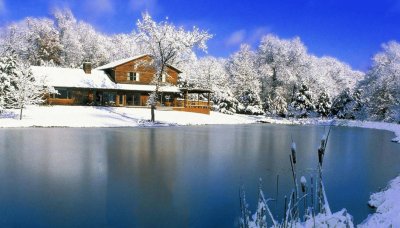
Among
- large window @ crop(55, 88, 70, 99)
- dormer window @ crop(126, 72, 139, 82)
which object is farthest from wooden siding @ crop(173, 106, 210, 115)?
large window @ crop(55, 88, 70, 99)

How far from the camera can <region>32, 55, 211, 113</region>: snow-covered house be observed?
154 ft

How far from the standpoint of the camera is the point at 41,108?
1599 inches

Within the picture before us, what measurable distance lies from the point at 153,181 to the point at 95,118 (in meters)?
26.6

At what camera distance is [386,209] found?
7.83m

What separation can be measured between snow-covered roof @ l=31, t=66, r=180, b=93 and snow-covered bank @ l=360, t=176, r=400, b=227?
41622 mm

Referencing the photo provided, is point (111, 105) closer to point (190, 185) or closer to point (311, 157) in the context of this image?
point (311, 157)

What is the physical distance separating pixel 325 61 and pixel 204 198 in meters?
102

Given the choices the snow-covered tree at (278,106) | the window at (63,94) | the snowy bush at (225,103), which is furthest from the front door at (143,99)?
the snow-covered tree at (278,106)

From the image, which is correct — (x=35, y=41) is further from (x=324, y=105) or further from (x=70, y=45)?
(x=324, y=105)

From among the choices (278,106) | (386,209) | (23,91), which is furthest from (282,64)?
(386,209)

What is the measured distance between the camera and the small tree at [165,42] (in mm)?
38531

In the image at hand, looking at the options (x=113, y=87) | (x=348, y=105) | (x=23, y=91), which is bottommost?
(x=348, y=105)

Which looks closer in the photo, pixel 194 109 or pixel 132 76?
pixel 194 109

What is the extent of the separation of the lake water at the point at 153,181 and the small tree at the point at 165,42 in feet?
69.7
